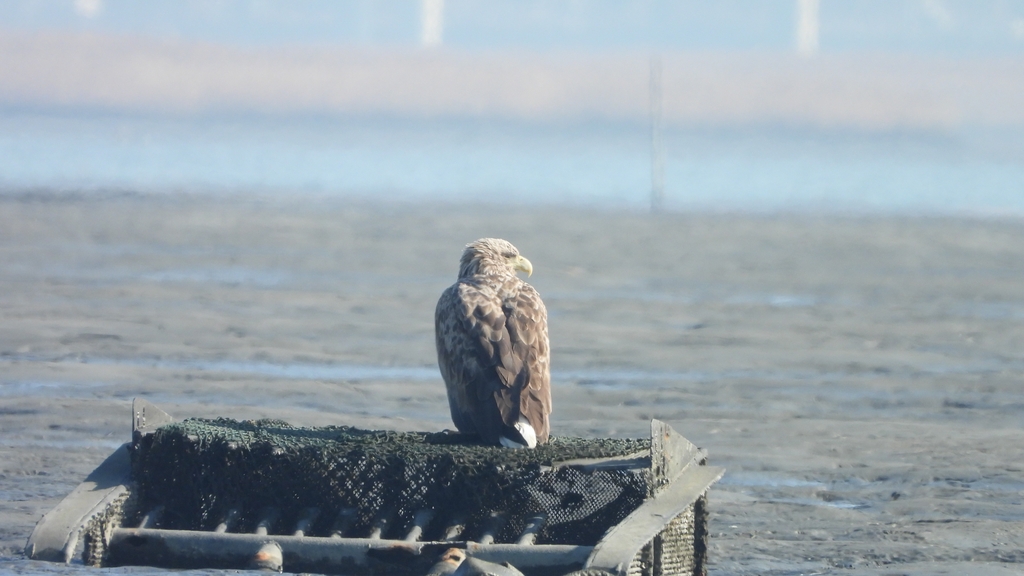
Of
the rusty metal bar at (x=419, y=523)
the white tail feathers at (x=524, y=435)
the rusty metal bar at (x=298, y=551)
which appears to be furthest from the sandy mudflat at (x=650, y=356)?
the rusty metal bar at (x=419, y=523)

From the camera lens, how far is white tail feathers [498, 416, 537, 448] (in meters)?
6.72

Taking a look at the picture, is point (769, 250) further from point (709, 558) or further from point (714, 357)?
point (709, 558)

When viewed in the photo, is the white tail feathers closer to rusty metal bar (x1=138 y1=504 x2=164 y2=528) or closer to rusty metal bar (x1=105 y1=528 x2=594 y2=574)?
rusty metal bar (x1=105 y1=528 x2=594 y2=574)

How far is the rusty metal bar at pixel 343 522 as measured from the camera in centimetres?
594

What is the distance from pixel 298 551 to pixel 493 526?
0.76 metres

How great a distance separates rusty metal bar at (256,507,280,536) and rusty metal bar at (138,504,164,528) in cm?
42

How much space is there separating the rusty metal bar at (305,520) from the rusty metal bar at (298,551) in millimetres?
150

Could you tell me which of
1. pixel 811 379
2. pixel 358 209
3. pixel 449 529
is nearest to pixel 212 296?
pixel 811 379

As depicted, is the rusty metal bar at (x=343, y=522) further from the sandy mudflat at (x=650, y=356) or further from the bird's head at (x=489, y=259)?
the bird's head at (x=489, y=259)

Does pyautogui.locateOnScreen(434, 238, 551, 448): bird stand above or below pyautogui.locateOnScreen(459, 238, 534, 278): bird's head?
below

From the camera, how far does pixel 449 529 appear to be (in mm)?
5883

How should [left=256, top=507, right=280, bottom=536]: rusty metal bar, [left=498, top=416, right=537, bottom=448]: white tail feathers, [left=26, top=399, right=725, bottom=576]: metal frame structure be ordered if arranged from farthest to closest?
[left=498, top=416, right=537, bottom=448]: white tail feathers < [left=256, top=507, right=280, bottom=536]: rusty metal bar < [left=26, top=399, right=725, bottom=576]: metal frame structure

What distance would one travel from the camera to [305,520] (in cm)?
597

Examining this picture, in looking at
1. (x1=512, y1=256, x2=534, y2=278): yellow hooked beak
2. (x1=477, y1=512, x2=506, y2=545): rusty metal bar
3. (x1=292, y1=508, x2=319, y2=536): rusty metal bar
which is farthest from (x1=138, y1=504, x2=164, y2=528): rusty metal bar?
(x1=512, y1=256, x2=534, y2=278): yellow hooked beak
